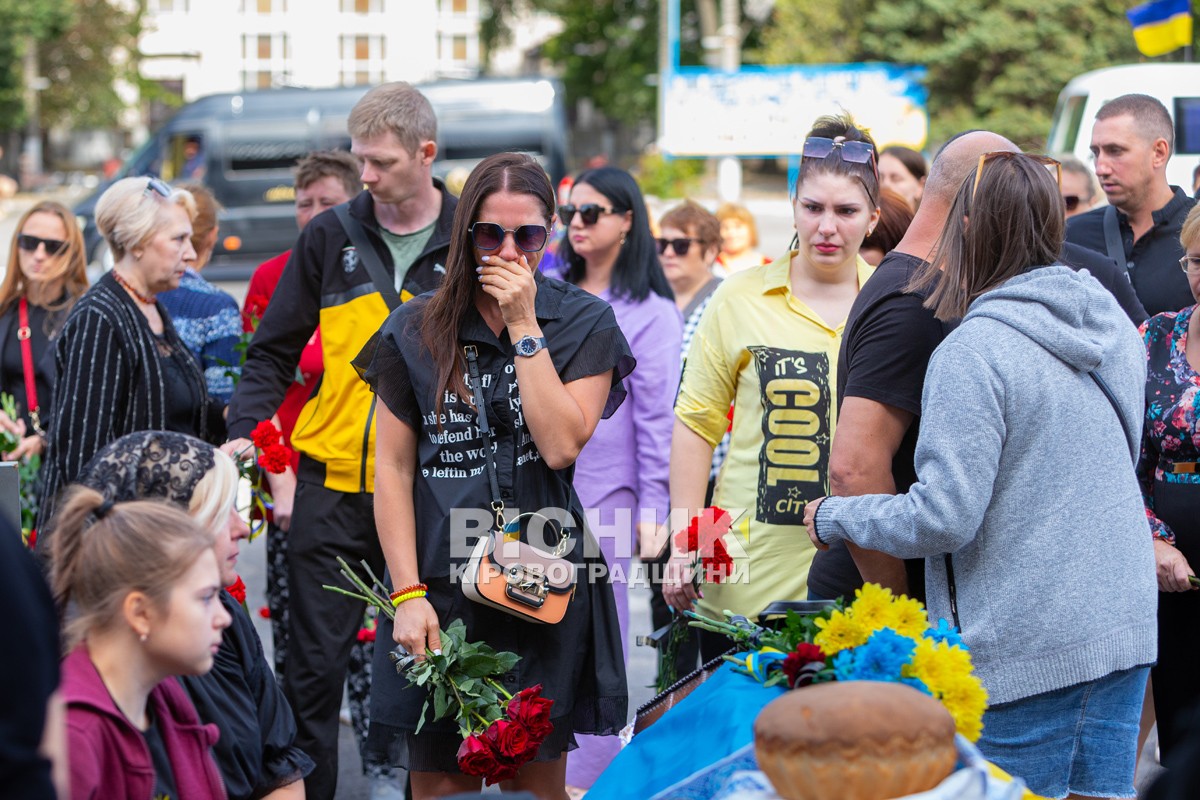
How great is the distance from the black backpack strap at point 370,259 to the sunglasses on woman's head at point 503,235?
107cm

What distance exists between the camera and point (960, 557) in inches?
118

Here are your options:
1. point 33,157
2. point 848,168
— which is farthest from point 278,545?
point 33,157

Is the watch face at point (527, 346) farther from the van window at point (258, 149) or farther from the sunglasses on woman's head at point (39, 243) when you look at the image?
the van window at point (258, 149)

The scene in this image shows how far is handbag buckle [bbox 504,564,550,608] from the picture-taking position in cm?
325

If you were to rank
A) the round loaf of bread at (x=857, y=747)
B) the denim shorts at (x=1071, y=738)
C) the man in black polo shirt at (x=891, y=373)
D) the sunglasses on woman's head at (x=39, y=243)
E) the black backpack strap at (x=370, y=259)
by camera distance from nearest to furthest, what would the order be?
the round loaf of bread at (x=857, y=747)
the denim shorts at (x=1071, y=738)
the man in black polo shirt at (x=891, y=373)
the black backpack strap at (x=370, y=259)
the sunglasses on woman's head at (x=39, y=243)

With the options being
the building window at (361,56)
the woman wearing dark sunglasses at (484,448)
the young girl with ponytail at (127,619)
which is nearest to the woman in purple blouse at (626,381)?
the woman wearing dark sunglasses at (484,448)

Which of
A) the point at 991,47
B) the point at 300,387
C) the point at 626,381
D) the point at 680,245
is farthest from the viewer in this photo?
the point at 991,47

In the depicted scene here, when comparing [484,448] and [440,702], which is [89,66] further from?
[440,702]

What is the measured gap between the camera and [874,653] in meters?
2.46

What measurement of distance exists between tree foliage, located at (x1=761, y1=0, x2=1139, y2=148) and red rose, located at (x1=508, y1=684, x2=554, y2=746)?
37820mm

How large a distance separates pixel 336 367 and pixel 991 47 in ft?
128

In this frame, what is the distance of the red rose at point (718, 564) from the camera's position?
3916 millimetres

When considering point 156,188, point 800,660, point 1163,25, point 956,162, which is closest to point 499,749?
point 800,660

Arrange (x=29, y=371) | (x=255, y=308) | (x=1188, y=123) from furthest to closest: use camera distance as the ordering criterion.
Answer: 1. (x=1188, y=123)
2. (x=29, y=371)
3. (x=255, y=308)
